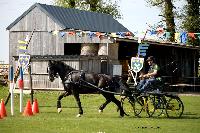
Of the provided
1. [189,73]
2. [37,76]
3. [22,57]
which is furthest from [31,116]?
[189,73]

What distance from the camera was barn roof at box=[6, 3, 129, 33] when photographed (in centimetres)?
4016

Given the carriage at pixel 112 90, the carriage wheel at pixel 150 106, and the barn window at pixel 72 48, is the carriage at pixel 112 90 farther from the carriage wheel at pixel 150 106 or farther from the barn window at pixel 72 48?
the barn window at pixel 72 48

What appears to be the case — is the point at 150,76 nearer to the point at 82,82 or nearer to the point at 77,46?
the point at 82,82

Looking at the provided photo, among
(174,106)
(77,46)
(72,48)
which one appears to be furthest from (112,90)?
(72,48)

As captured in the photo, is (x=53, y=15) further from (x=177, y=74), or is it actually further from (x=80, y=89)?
(x=80, y=89)

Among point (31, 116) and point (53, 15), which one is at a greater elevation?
point (53, 15)

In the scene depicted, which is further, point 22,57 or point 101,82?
point 22,57

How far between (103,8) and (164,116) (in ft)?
173

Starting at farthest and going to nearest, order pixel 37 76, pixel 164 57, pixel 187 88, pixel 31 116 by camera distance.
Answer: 1. pixel 164 57
2. pixel 187 88
3. pixel 37 76
4. pixel 31 116

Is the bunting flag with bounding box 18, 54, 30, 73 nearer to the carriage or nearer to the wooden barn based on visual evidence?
the carriage

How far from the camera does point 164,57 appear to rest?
41.7 meters

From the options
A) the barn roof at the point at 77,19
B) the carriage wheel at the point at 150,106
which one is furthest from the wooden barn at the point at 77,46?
the carriage wheel at the point at 150,106

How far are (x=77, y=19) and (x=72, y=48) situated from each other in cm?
414

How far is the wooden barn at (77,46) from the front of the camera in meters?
34.7
